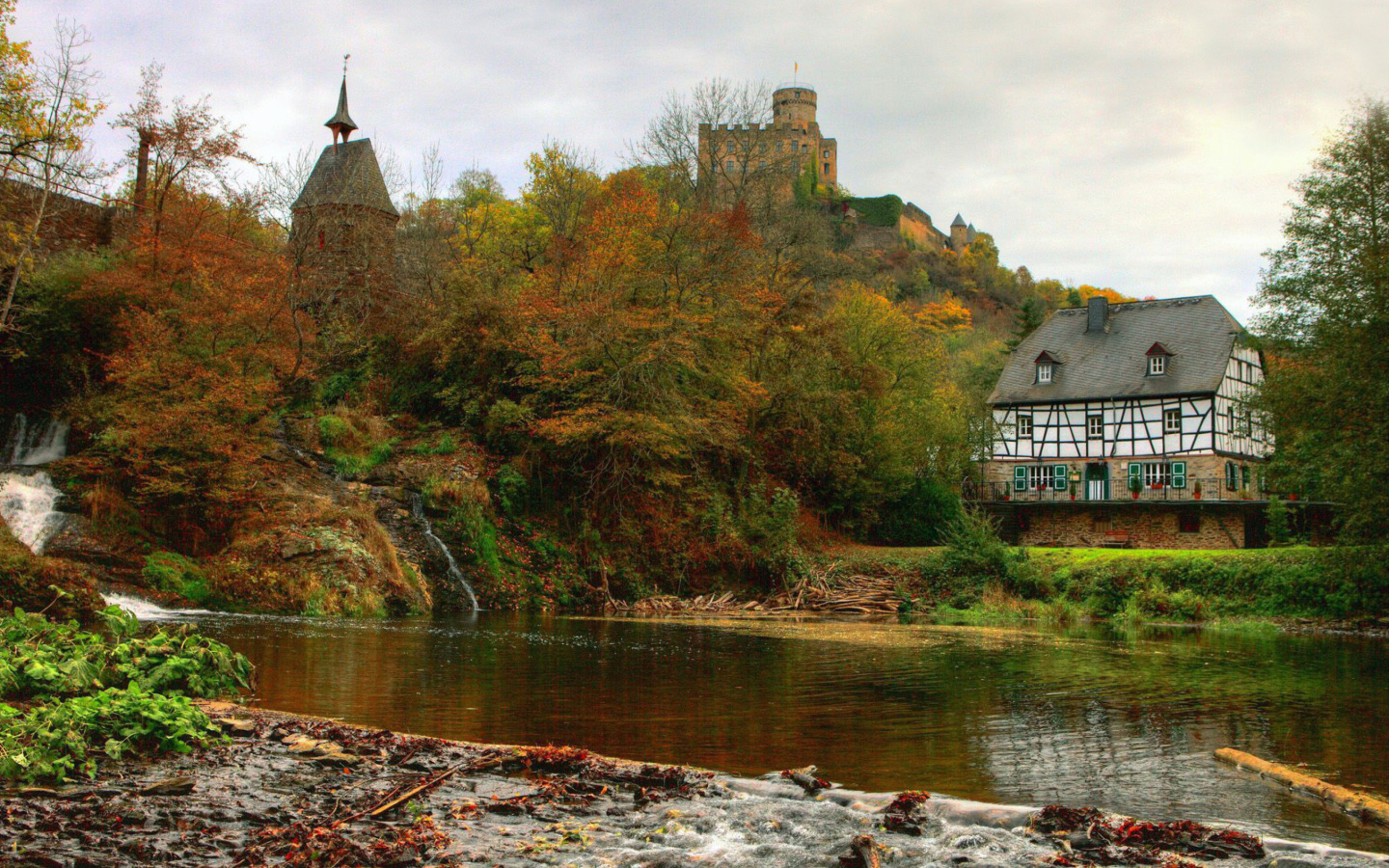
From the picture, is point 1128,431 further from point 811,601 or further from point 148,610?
point 148,610

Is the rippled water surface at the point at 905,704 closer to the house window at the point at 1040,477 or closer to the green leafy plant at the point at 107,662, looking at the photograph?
the green leafy plant at the point at 107,662

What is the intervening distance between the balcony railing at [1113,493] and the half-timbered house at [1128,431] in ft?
0.23

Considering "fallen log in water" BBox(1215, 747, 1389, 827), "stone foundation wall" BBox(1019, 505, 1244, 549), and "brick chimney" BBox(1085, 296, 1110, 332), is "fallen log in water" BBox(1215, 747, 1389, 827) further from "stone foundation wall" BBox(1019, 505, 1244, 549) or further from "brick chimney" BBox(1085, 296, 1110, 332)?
"brick chimney" BBox(1085, 296, 1110, 332)

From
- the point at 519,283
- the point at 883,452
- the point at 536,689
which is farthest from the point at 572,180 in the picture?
the point at 536,689

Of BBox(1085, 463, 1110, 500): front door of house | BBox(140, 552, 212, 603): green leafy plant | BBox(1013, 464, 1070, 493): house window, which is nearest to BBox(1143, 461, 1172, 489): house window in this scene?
BBox(1085, 463, 1110, 500): front door of house

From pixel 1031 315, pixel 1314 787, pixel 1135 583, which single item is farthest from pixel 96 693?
pixel 1031 315

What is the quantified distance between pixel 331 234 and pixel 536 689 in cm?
3003

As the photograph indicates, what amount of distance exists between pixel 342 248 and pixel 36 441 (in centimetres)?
1353

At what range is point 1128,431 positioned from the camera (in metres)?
44.9

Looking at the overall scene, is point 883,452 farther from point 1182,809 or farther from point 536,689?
point 1182,809

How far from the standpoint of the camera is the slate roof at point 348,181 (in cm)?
3922

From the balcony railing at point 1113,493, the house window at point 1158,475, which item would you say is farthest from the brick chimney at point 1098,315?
the balcony railing at point 1113,493

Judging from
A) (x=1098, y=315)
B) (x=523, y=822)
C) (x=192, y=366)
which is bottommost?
(x=523, y=822)

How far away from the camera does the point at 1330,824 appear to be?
6121mm
